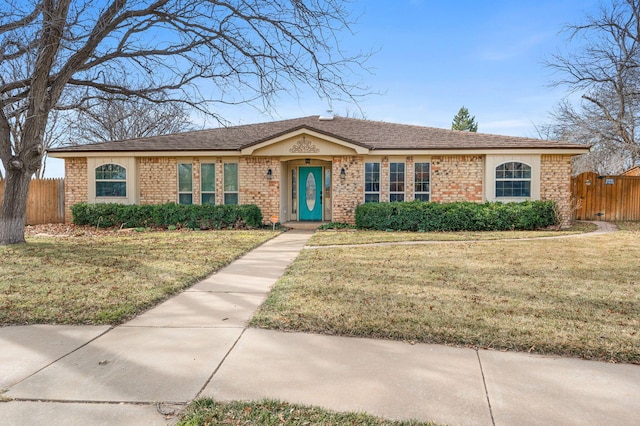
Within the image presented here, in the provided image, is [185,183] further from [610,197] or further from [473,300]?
[610,197]

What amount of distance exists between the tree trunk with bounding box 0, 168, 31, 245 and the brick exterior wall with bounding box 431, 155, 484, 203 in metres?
12.3

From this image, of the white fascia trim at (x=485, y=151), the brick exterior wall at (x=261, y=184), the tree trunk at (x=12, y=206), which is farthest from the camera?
the brick exterior wall at (x=261, y=184)

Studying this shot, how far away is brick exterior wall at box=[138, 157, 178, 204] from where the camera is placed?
594 inches

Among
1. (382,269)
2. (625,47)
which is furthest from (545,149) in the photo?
(382,269)

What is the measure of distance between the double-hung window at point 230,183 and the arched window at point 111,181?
3.77m

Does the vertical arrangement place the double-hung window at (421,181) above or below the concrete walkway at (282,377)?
above

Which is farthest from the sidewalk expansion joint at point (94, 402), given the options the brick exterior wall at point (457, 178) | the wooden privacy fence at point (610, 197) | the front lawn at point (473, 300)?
the wooden privacy fence at point (610, 197)

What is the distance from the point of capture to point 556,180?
13.9 m

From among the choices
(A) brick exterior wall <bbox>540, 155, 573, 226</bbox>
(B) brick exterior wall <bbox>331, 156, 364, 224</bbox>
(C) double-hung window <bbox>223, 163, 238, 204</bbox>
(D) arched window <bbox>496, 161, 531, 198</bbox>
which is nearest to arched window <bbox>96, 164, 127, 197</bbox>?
(C) double-hung window <bbox>223, 163, 238, 204</bbox>

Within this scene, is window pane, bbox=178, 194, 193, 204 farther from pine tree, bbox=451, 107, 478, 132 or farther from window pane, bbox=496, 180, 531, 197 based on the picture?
pine tree, bbox=451, 107, 478, 132

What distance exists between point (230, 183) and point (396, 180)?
20.4ft

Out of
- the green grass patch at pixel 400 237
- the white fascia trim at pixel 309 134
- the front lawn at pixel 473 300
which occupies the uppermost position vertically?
the white fascia trim at pixel 309 134

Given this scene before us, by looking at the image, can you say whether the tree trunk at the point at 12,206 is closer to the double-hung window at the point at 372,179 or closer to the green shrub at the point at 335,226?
the green shrub at the point at 335,226

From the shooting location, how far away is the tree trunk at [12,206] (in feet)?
31.1
